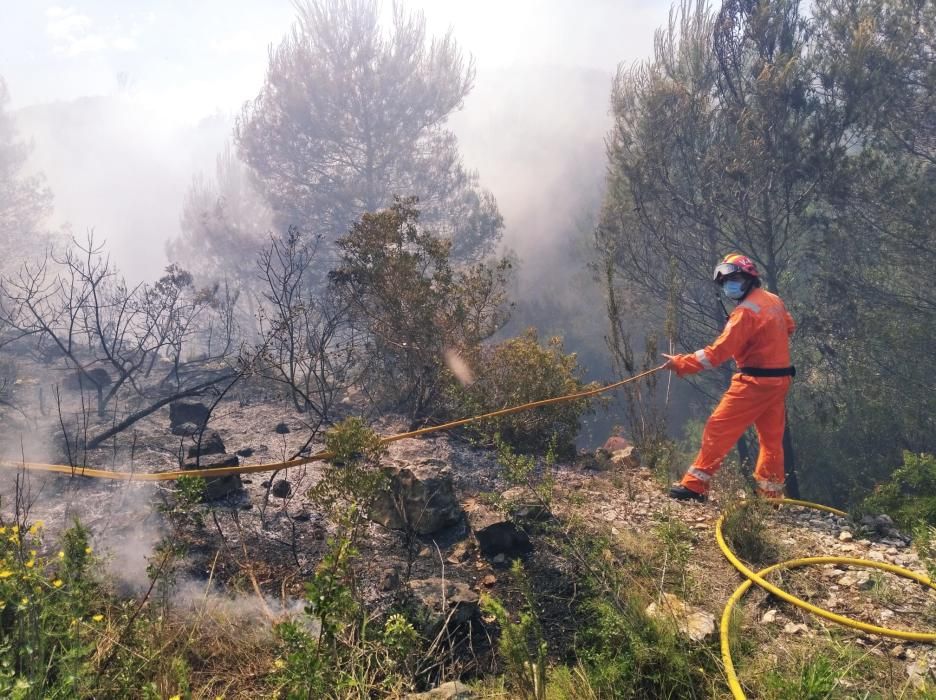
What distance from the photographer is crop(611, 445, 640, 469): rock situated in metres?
5.20

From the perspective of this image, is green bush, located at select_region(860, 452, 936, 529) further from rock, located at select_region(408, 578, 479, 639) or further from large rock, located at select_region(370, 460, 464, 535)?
large rock, located at select_region(370, 460, 464, 535)

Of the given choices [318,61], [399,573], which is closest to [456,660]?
[399,573]

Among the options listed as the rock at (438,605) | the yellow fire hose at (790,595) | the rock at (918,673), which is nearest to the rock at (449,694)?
the rock at (438,605)

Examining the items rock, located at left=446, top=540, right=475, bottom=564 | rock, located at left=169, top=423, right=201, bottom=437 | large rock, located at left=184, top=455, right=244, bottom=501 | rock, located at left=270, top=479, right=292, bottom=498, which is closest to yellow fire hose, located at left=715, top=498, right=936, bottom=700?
rock, located at left=446, top=540, right=475, bottom=564

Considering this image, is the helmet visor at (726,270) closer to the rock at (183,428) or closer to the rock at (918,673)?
the rock at (918,673)

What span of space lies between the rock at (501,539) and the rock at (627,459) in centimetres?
207

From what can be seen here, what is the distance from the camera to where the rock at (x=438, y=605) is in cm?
246

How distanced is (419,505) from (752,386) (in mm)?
2380

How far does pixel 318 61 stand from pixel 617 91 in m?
14.0

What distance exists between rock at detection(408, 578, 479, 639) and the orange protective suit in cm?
200

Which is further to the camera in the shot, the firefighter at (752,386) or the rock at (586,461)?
the rock at (586,461)

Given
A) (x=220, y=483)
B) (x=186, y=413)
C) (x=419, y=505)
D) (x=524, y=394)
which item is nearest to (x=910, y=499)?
(x=524, y=394)

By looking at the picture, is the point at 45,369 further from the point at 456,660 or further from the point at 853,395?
the point at 853,395

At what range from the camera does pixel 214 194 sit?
94.5 ft
